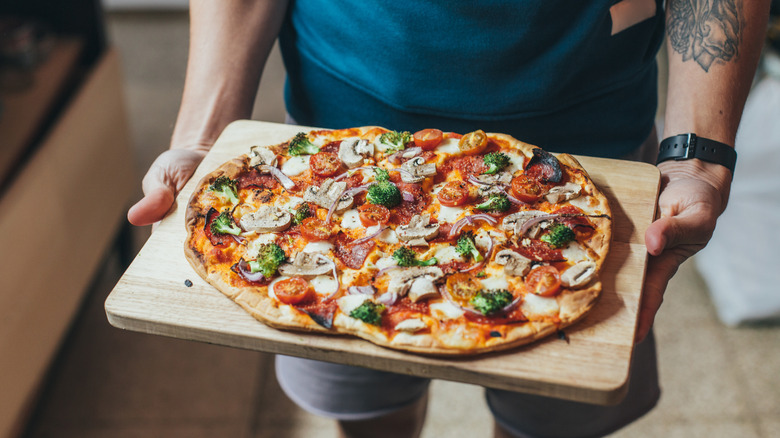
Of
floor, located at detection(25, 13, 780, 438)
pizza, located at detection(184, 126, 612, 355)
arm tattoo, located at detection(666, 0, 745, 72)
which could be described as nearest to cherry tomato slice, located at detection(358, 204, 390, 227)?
pizza, located at detection(184, 126, 612, 355)

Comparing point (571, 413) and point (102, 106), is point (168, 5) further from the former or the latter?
point (571, 413)

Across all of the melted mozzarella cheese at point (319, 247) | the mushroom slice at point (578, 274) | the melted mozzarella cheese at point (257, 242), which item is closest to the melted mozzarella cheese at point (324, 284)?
the melted mozzarella cheese at point (319, 247)

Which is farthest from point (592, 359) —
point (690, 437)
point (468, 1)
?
point (690, 437)

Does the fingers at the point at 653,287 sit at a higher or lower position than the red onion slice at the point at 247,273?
lower

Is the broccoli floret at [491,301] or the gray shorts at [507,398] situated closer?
the broccoli floret at [491,301]

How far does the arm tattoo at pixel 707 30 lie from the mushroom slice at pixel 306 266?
1.52m

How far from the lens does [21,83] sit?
150 inches

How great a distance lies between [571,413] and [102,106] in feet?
10.8

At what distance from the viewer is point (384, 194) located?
2227 millimetres

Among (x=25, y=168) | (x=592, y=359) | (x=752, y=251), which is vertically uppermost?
(x=592, y=359)

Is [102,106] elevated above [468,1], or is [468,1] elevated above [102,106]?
[468,1]

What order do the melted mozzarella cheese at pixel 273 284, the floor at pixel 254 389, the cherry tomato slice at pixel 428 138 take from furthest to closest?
the floor at pixel 254 389 → the cherry tomato slice at pixel 428 138 → the melted mozzarella cheese at pixel 273 284

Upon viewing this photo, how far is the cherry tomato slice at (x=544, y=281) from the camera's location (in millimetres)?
1923

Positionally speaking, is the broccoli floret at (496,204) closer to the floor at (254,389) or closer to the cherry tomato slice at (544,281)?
the cherry tomato slice at (544,281)
